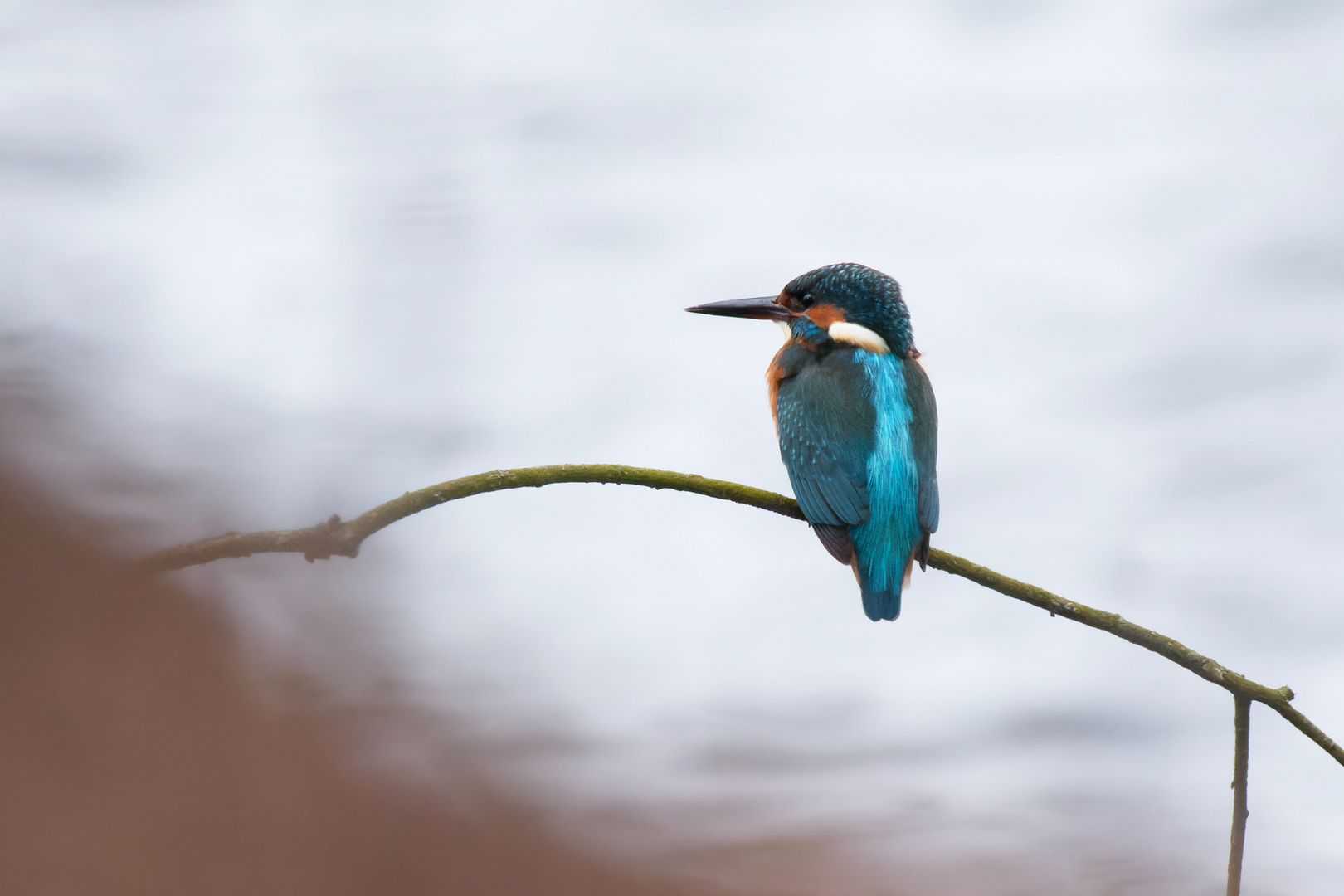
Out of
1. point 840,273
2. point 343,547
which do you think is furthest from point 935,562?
point 343,547

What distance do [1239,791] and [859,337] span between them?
112 cm

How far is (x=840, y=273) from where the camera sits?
1989 millimetres

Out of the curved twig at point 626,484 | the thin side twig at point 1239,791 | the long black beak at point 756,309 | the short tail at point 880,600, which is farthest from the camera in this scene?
the long black beak at point 756,309

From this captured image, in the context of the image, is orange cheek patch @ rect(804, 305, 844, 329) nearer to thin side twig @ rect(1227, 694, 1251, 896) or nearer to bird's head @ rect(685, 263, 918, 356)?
bird's head @ rect(685, 263, 918, 356)

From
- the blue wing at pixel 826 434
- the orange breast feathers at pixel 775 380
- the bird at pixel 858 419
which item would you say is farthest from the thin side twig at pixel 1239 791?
the orange breast feathers at pixel 775 380

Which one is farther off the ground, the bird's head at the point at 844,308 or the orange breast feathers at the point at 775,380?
the bird's head at the point at 844,308

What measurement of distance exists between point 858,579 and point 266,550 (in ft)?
4.29

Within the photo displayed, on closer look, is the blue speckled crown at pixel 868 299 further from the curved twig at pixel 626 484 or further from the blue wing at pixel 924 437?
the curved twig at pixel 626 484

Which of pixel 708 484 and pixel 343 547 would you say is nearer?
pixel 343 547

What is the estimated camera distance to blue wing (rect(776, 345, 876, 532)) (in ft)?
5.37

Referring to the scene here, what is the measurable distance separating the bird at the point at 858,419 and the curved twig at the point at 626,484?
19 cm

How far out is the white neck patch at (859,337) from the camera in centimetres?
193

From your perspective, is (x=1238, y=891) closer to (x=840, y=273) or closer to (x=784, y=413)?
(x=784, y=413)

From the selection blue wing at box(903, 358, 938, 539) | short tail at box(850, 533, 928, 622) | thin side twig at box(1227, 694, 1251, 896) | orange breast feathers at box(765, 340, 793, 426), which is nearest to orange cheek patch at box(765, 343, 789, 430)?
orange breast feathers at box(765, 340, 793, 426)
